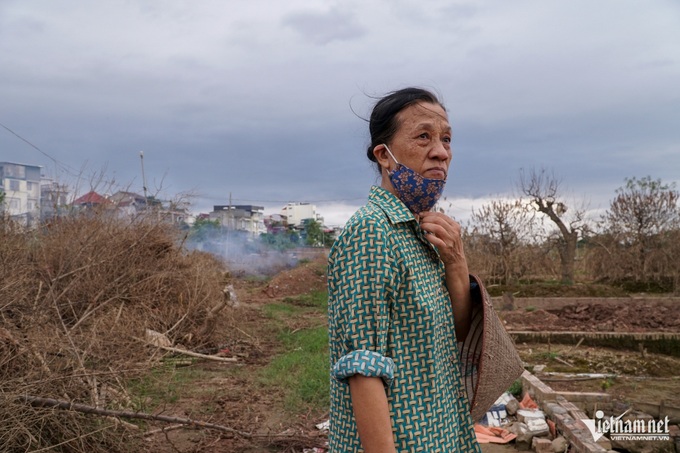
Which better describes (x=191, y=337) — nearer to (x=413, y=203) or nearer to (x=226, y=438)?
(x=226, y=438)

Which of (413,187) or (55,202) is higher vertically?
(55,202)

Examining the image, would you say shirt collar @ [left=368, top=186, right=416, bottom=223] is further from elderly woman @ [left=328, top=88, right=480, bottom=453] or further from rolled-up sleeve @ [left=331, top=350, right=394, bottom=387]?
rolled-up sleeve @ [left=331, top=350, right=394, bottom=387]

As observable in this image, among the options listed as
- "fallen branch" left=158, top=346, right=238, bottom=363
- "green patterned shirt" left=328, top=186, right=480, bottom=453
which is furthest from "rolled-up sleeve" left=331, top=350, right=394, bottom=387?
"fallen branch" left=158, top=346, right=238, bottom=363

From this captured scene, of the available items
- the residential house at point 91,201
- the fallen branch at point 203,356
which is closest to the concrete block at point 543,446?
the fallen branch at point 203,356

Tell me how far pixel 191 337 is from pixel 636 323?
8727 millimetres

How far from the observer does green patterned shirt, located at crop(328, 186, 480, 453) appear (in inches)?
51.8

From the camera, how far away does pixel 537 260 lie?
1952 cm

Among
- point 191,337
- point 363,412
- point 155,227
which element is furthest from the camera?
point 155,227

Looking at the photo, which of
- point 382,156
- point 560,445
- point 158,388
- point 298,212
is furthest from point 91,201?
point 298,212

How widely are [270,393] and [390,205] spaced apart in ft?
18.4

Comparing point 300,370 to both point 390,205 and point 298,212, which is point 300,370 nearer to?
point 390,205

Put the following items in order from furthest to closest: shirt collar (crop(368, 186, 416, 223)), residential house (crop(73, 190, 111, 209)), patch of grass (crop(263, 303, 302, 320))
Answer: patch of grass (crop(263, 303, 302, 320)), residential house (crop(73, 190, 111, 209)), shirt collar (crop(368, 186, 416, 223))

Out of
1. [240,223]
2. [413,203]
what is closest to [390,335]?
[413,203]

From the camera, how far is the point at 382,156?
64.7 inches
